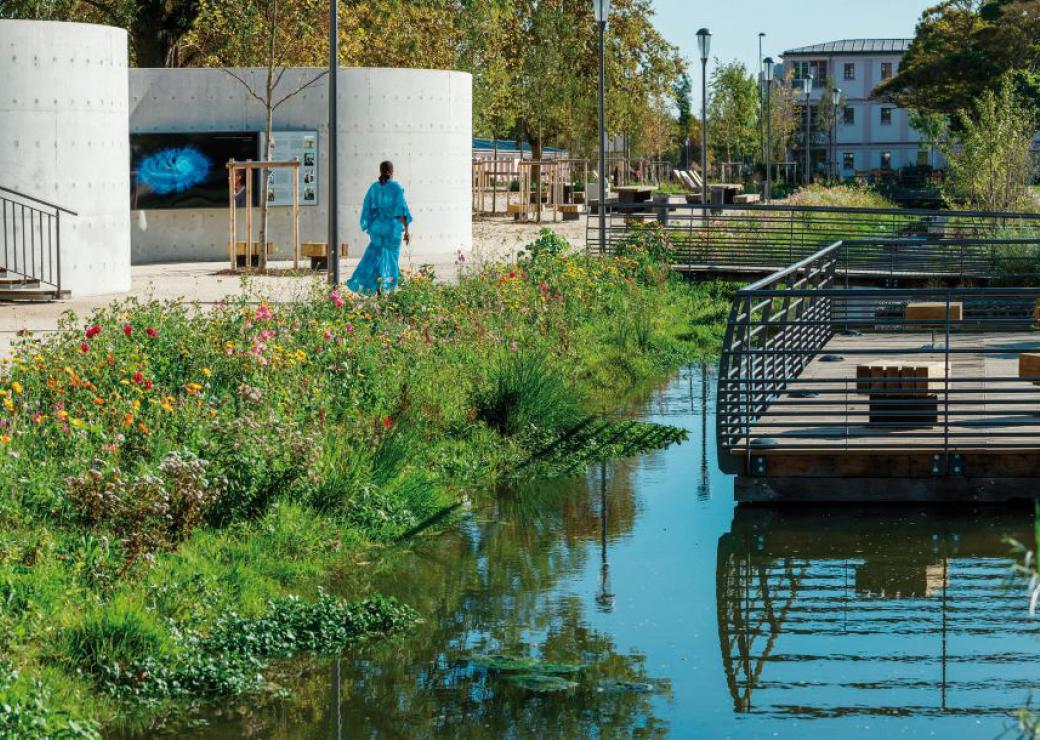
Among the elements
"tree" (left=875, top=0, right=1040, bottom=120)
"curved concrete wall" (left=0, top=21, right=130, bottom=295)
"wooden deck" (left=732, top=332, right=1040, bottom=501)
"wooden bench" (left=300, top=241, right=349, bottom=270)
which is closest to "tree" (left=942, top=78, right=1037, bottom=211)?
"wooden bench" (left=300, top=241, right=349, bottom=270)

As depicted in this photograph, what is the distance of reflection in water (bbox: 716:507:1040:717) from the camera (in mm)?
8438

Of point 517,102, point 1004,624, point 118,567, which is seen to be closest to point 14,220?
point 118,567

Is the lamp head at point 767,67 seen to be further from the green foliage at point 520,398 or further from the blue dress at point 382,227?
the green foliage at point 520,398

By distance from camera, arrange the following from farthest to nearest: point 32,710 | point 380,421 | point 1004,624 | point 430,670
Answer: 1. point 380,421
2. point 1004,624
3. point 430,670
4. point 32,710

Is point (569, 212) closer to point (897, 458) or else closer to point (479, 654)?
point (897, 458)

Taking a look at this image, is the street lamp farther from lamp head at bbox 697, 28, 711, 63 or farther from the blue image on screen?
lamp head at bbox 697, 28, 711, 63

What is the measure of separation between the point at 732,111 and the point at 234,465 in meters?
71.9

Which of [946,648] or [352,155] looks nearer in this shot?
[946,648]

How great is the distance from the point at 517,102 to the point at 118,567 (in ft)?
154

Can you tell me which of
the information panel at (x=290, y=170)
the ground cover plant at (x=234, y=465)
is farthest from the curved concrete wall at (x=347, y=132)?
the ground cover plant at (x=234, y=465)

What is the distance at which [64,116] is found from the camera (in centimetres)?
2353

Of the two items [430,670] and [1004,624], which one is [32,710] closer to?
[430,670]

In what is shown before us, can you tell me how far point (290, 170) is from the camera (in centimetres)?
3059

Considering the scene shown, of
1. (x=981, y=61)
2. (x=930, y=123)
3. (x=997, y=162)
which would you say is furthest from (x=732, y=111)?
(x=997, y=162)
